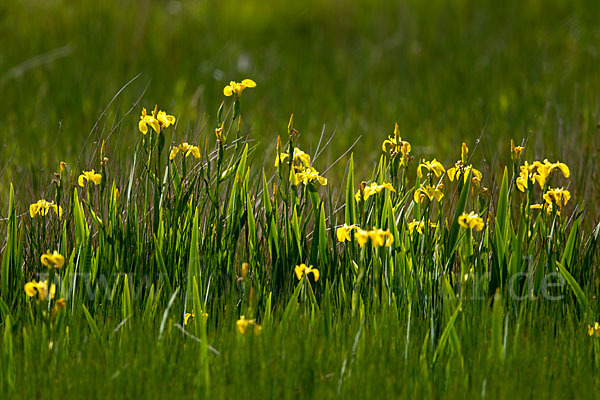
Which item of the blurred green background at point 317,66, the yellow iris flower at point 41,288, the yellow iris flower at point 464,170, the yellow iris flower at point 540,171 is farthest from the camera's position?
the blurred green background at point 317,66

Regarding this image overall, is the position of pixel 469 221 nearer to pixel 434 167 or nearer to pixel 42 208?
pixel 434 167

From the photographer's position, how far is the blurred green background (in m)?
5.17

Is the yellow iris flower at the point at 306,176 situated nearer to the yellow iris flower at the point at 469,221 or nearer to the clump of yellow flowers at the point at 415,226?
the clump of yellow flowers at the point at 415,226

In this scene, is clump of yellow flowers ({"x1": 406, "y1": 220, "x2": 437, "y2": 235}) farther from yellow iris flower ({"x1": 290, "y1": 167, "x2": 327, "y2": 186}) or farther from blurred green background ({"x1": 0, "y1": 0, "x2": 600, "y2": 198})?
blurred green background ({"x1": 0, "y1": 0, "x2": 600, "y2": 198})

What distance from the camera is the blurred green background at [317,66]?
5.17 m

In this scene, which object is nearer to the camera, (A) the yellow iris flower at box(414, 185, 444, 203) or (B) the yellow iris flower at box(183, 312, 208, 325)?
(B) the yellow iris flower at box(183, 312, 208, 325)

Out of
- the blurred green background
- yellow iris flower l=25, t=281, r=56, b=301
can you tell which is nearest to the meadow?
yellow iris flower l=25, t=281, r=56, b=301

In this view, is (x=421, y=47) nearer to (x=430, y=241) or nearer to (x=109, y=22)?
(x=109, y=22)

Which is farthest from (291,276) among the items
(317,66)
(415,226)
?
(317,66)

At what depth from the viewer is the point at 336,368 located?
222 cm

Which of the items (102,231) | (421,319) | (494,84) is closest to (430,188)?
(421,319)

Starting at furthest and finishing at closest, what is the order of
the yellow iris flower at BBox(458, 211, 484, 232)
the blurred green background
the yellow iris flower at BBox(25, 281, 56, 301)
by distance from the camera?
the blurred green background < the yellow iris flower at BBox(458, 211, 484, 232) < the yellow iris flower at BBox(25, 281, 56, 301)

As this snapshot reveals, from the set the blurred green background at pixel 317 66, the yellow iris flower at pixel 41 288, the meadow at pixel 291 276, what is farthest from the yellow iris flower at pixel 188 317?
the blurred green background at pixel 317 66

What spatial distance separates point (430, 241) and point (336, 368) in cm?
71
